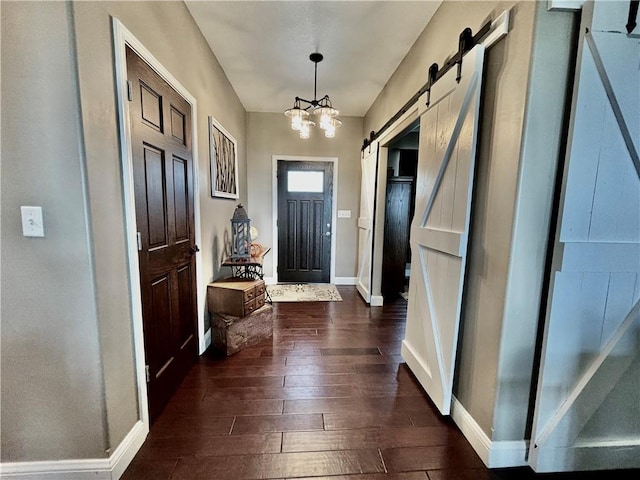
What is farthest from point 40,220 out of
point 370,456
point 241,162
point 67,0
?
point 241,162

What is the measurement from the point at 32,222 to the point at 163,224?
634mm

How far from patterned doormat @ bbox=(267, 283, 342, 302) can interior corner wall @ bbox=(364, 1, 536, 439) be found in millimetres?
2371

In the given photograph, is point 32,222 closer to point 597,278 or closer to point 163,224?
point 163,224

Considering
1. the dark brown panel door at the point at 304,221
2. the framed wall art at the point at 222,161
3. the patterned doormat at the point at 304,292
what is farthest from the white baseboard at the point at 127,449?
the dark brown panel door at the point at 304,221

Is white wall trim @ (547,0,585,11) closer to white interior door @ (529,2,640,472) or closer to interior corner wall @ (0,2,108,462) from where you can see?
white interior door @ (529,2,640,472)

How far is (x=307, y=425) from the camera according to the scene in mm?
1592

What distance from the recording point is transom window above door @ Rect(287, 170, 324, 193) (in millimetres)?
4430

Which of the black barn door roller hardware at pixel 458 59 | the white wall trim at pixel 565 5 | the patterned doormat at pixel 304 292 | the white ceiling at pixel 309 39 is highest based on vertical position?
the white ceiling at pixel 309 39

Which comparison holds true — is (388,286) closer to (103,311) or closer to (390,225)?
(390,225)

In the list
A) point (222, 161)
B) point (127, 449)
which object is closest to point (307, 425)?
point (127, 449)

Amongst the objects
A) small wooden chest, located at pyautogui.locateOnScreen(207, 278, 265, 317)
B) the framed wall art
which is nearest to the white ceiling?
the framed wall art

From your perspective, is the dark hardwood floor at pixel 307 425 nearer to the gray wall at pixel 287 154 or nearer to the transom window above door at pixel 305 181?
the gray wall at pixel 287 154

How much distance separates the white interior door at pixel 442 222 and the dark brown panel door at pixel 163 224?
1708 millimetres

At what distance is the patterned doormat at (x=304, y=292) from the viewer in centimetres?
383
